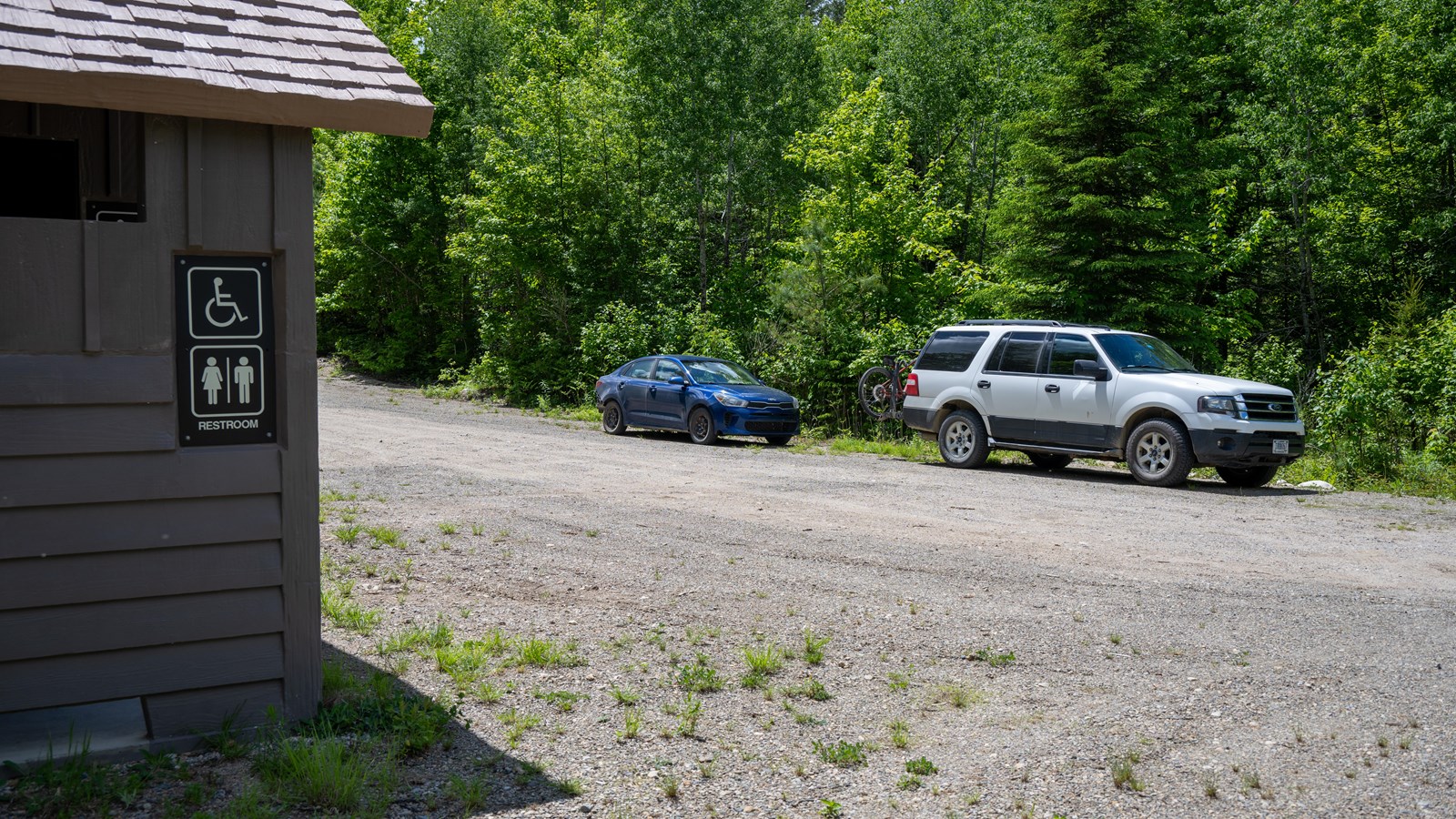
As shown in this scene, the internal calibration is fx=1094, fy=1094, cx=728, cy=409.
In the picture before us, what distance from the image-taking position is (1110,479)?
14.9m

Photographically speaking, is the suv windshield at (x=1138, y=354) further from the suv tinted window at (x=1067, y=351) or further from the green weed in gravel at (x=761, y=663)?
the green weed in gravel at (x=761, y=663)

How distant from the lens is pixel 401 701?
494 centimetres

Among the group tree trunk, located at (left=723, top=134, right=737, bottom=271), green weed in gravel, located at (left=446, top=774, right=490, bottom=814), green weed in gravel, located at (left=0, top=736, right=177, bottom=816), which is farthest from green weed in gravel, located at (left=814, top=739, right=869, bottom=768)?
tree trunk, located at (left=723, top=134, right=737, bottom=271)

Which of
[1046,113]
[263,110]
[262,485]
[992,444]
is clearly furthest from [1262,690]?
[1046,113]

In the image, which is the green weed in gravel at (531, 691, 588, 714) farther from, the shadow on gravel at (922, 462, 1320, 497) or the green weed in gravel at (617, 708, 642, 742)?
the shadow on gravel at (922, 462, 1320, 497)

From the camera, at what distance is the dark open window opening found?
483cm

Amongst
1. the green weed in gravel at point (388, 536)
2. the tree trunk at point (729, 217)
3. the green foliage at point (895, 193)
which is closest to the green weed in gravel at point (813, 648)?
the green weed in gravel at point (388, 536)

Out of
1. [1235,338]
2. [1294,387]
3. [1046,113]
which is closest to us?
[1294,387]

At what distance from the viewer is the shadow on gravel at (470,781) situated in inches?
160

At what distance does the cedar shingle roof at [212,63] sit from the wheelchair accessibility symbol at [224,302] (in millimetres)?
637

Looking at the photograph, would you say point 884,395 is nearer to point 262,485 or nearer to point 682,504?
point 682,504

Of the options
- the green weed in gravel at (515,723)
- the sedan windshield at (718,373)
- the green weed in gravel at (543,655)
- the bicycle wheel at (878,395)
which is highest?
the sedan windshield at (718,373)

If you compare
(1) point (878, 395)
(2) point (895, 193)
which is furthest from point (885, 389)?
(2) point (895, 193)

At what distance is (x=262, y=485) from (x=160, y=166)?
136 cm
